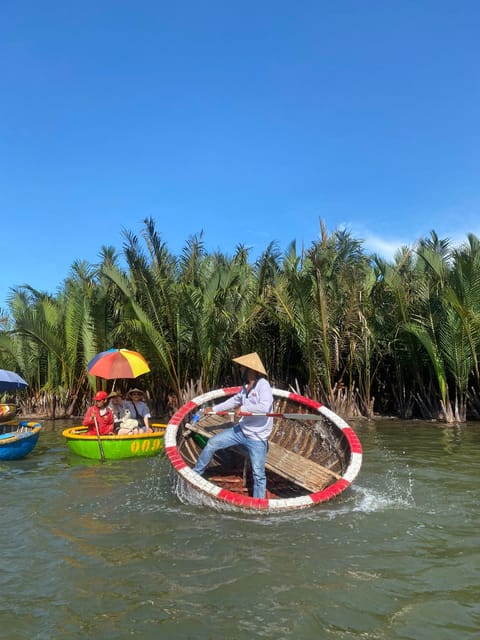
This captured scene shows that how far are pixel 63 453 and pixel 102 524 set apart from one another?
484 centimetres

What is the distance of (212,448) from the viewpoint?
580 cm

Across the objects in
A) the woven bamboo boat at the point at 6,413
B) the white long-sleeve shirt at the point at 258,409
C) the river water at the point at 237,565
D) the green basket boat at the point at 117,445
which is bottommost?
the river water at the point at 237,565

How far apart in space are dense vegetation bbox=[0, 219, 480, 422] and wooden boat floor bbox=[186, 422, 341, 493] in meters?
6.64

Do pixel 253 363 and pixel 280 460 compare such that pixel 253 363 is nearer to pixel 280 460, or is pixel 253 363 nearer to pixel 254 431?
pixel 254 431

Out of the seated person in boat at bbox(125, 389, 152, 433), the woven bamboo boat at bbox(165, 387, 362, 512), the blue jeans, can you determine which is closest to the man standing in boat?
the blue jeans

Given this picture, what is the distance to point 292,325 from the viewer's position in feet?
45.4

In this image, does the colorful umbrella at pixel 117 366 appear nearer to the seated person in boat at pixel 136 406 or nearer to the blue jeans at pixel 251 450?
the seated person in boat at pixel 136 406

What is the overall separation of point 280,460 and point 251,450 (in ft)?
3.09

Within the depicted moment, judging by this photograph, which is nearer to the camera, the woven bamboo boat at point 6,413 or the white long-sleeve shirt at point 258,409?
the white long-sleeve shirt at point 258,409

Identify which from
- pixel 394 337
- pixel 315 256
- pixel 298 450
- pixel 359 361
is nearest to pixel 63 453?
pixel 298 450

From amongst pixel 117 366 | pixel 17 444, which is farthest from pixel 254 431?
pixel 17 444

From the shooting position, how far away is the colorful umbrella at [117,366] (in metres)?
9.00

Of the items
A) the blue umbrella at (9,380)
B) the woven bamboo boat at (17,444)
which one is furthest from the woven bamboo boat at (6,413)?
the woven bamboo boat at (17,444)

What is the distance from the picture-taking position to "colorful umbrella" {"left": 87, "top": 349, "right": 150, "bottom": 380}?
9.00 m
